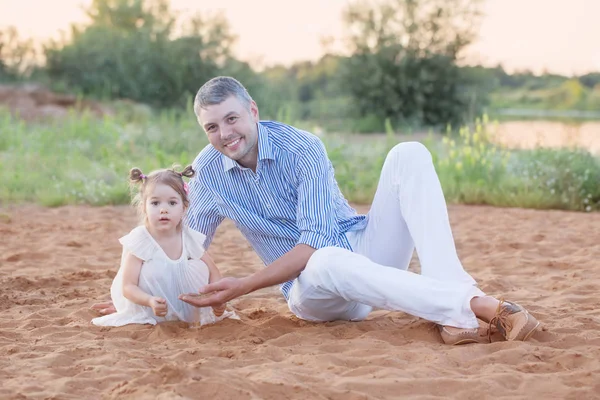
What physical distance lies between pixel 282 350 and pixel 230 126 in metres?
1.04

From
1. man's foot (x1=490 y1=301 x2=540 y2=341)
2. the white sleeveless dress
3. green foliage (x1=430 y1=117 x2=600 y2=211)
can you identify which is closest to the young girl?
the white sleeveless dress

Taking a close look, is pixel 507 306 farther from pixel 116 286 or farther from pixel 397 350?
pixel 116 286

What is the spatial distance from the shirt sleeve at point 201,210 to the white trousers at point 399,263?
56cm

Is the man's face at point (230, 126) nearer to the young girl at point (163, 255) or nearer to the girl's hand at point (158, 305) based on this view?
the young girl at point (163, 255)

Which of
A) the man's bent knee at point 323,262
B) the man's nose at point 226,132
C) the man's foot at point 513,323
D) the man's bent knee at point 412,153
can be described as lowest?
the man's foot at point 513,323

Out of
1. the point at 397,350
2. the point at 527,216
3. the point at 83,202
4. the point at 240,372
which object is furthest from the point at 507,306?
the point at 83,202

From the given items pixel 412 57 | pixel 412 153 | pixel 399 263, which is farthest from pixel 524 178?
pixel 412 57

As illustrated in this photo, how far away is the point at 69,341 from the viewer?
13.0 feet

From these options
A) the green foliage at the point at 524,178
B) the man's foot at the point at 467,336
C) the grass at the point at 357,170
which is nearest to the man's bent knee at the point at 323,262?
the man's foot at the point at 467,336

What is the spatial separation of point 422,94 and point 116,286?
1725 centimetres

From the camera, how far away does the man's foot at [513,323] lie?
370 centimetres

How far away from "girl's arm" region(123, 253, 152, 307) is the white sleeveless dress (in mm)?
24

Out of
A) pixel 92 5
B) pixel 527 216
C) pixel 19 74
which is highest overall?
pixel 92 5

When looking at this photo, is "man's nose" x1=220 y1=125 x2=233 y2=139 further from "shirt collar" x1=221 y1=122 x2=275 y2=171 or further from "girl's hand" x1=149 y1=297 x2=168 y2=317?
"girl's hand" x1=149 y1=297 x2=168 y2=317
